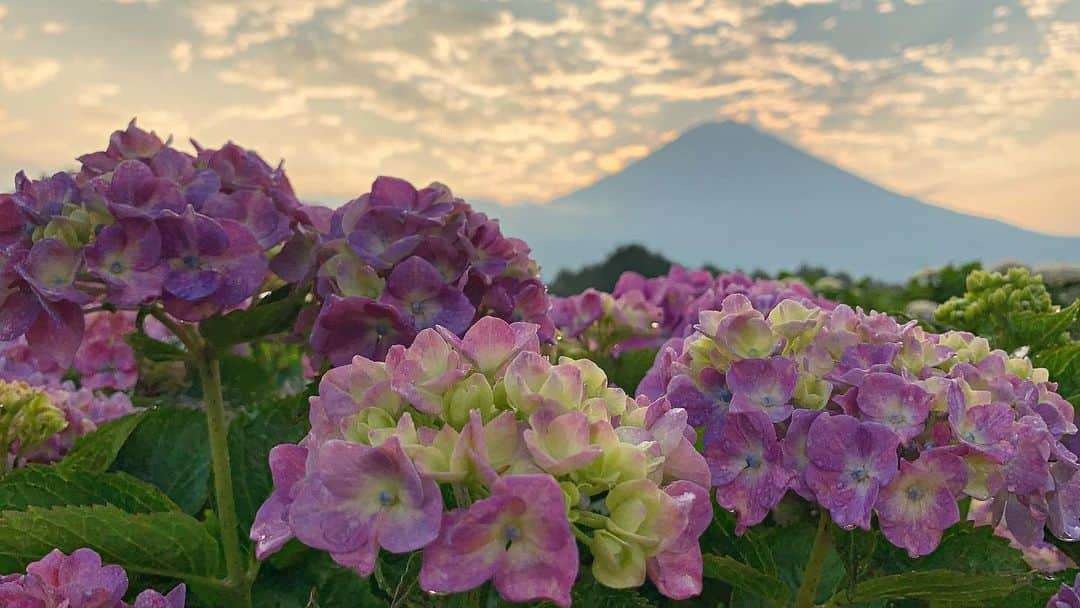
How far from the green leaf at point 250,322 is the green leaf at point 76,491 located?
8.4 inches

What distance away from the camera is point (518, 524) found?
0.73 m

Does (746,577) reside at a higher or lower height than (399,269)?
lower

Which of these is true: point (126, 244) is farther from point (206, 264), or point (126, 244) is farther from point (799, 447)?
point (799, 447)

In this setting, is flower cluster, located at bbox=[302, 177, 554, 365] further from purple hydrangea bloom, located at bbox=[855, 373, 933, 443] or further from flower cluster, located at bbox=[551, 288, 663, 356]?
flower cluster, located at bbox=[551, 288, 663, 356]

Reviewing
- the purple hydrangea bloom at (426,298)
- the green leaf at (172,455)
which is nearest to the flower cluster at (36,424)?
the green leaf at (172,455)

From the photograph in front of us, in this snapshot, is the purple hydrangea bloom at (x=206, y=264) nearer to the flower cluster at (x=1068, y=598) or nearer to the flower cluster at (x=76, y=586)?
the flower cluster at (x=76, y=586)

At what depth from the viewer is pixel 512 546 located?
74cm

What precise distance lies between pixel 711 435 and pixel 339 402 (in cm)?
44

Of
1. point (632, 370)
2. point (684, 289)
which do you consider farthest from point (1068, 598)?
point (684, 289)

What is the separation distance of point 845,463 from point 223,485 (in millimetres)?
790

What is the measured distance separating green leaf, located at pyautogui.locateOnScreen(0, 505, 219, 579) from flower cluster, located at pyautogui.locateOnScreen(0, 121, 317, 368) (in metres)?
0.23

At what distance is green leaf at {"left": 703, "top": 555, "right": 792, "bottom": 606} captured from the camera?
106cm

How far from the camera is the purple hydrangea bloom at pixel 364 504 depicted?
740 mm

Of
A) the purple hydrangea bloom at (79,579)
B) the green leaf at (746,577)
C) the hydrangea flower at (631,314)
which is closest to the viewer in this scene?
the purple hydrangea bloom at (79,579)
